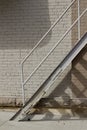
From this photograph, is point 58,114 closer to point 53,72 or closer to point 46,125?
point 46,125

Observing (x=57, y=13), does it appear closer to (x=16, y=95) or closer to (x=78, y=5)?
(x=78, y=5)

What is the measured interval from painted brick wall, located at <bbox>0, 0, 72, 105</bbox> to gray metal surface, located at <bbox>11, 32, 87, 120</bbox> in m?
0.81

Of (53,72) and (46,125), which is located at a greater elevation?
(53,72)

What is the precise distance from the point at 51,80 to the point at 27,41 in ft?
4.01

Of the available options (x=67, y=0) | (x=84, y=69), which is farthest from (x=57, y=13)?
(x=84, y=69)

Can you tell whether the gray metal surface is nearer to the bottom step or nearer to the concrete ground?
the concrete ground

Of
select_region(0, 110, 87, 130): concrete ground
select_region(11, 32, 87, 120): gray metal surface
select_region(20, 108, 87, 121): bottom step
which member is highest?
select_region(11, 32, 87, 120): gray metal surface

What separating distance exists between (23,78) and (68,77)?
929 mm

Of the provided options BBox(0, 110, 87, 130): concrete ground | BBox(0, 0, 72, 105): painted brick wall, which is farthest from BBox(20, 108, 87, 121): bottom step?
BBox(0, 0, 72, 105): painted brick wall

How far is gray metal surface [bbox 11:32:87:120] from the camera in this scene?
646 centimetres

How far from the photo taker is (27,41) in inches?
293

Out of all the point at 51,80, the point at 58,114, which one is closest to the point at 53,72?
the point at 51,80

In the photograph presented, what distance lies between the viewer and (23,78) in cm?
746

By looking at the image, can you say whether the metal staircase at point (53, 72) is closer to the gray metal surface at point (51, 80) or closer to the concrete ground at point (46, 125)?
the gray metal surface at point (51, 80)
